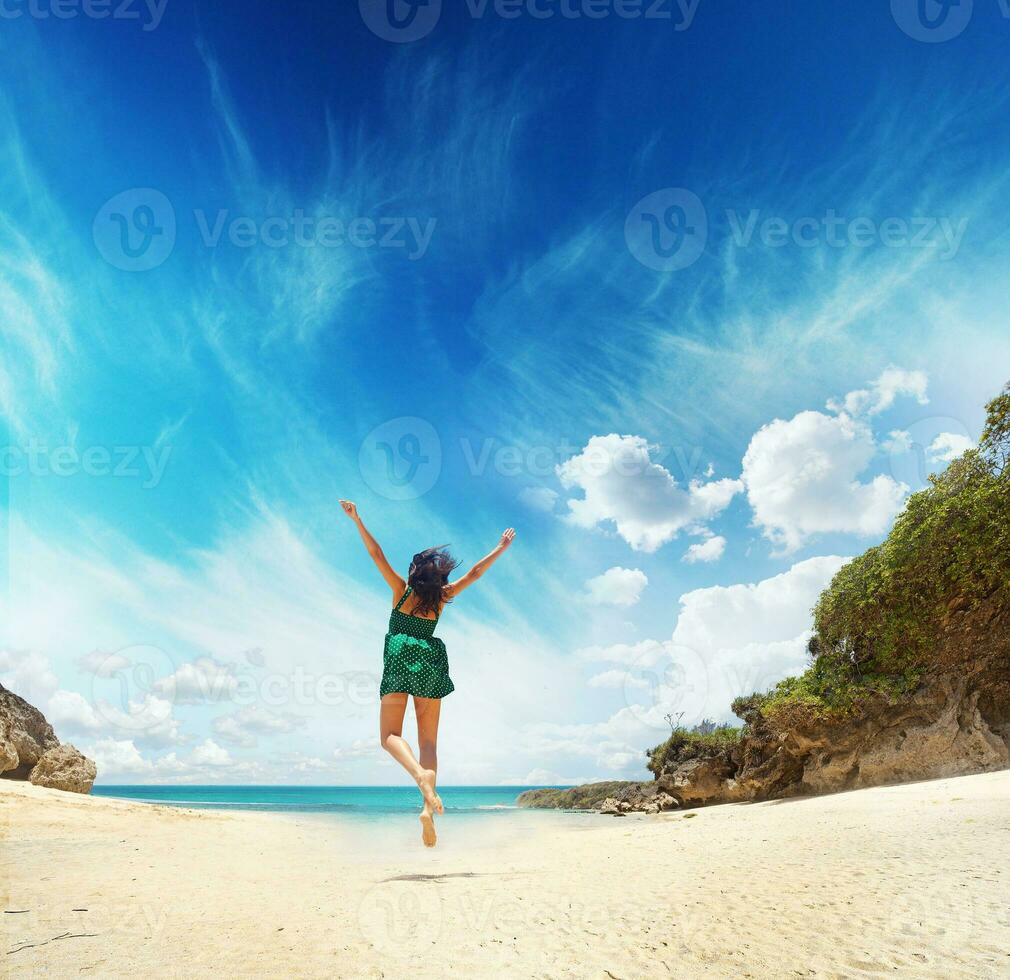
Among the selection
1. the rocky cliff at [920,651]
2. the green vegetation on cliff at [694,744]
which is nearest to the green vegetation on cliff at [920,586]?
the rocky cliff at [920,651]

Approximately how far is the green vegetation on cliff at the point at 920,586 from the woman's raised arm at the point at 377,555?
57.7 ft

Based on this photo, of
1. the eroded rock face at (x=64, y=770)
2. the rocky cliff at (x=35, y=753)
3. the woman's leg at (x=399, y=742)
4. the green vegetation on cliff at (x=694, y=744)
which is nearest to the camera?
the woman's leg at (x=399, y=742)

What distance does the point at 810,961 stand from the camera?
4.36m

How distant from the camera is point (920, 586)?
17.9 m

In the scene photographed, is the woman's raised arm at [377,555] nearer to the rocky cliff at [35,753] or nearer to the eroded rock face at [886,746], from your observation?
the rocky cliff at [35,753]

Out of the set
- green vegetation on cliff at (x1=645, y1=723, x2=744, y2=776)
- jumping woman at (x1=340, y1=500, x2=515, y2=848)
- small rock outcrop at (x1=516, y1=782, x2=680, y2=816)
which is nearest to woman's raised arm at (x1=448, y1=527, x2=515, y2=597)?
jumping woman at (x1=340, y1=500, x2=515, y2=848)

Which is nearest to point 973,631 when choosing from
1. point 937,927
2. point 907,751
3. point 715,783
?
point 907,751

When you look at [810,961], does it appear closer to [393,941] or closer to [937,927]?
[937,927]

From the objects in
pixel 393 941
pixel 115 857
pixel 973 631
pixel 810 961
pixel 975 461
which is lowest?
pixel 810 961

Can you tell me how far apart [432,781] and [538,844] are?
12299 mm

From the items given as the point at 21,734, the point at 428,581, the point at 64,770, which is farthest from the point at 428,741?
the point at 64,770

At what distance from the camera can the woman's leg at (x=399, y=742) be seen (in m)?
4.55

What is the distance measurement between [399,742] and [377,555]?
1388mm

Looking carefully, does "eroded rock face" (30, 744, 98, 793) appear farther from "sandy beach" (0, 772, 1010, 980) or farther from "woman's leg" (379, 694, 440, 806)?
"woman's leg" (379, 694, 440, 806)
